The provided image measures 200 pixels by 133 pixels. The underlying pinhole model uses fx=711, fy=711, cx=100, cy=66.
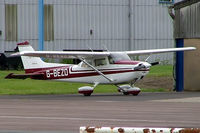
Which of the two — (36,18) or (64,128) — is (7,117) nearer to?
(64,128)

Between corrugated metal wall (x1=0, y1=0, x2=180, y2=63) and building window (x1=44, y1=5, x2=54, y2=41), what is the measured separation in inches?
9.9

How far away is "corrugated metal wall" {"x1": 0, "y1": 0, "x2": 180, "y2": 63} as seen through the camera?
52750mm

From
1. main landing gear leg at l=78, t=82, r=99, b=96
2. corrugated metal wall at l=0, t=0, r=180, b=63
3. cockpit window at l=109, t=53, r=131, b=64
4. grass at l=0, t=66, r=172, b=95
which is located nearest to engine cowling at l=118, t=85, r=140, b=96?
cockpit window at l=109, t=53, r=131, b=64

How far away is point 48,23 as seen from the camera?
174ft

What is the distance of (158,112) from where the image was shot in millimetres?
20031

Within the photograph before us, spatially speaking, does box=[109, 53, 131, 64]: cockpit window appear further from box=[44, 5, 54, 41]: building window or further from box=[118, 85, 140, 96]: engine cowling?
box=[44, 5, 54, 41]: building window

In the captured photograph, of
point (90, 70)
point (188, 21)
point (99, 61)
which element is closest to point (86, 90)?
point (90, 70)

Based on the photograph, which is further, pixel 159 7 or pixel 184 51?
pixel 159 7

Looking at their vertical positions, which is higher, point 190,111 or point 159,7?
point 159,7

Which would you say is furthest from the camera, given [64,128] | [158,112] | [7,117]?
[158,112]

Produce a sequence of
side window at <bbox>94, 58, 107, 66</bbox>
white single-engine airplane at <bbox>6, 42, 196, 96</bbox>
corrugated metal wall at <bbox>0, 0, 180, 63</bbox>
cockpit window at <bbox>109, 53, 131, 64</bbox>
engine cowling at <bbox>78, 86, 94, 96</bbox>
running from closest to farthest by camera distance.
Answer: engine cowling at <bbox>78, 86, 94, 96</bbox> < white single-engine airplane at <bbox>6, 42, 196, 96</bbox> < cockpit window at <bbox>109, 53, 131, 64</bbox> < side window at <bbox>94, 58, 107, 66</bbox> < corrugated metal wall at <bbox>0, 0, 180, 63</bbox>

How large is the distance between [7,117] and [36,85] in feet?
50.2

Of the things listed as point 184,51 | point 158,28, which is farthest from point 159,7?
point 184,51

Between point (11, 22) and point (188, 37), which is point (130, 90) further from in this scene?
point (11, 22)
